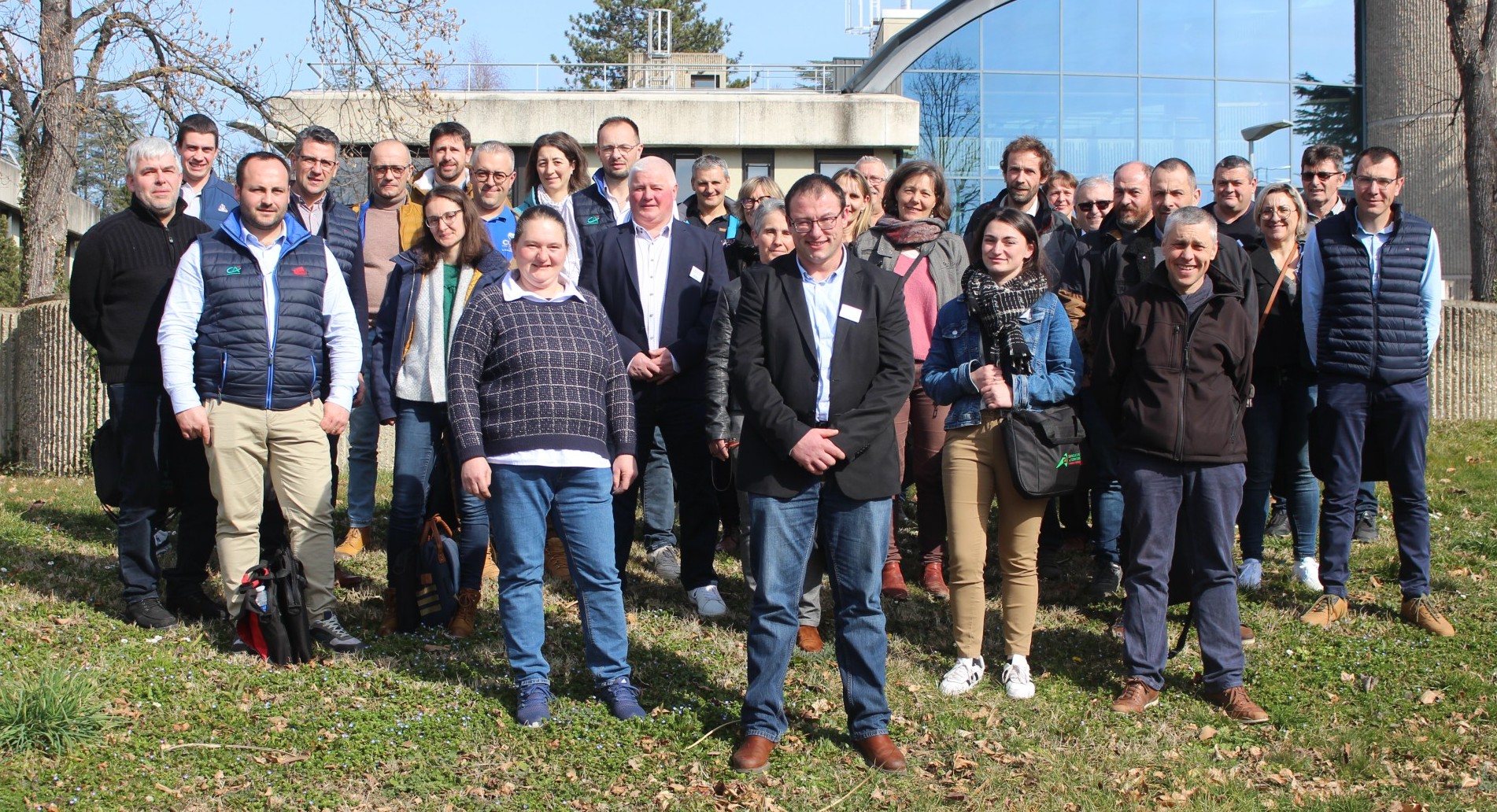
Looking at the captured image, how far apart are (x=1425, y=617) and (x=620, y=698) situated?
13.8 feet

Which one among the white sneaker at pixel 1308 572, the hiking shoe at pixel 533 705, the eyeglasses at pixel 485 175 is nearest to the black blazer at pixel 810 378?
the hiking shoe at pixel 533 705

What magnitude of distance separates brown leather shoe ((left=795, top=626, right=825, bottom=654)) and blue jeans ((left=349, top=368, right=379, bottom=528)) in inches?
116

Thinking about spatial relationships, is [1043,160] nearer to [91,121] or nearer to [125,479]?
[125,479]

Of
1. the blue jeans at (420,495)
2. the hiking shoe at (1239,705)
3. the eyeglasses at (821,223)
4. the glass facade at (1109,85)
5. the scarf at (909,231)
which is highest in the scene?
the glass facade at (1109,85)

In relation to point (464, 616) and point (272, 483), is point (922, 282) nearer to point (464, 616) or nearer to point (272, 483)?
point (464, 616)

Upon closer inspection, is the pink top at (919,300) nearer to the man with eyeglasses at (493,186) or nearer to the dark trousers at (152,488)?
the man with eyeglasses at (493,186)

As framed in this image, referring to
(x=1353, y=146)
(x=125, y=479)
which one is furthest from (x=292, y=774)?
(x=1353, y=146)

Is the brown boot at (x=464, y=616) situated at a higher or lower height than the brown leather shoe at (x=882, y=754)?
higher

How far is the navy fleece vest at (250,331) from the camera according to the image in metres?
5.49

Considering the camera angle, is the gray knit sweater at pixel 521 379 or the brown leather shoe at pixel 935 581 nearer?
the gray knit sweater at pixel 521 379

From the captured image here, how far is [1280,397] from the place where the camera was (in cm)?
688

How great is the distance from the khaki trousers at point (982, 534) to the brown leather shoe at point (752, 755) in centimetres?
131

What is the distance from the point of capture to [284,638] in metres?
5.48

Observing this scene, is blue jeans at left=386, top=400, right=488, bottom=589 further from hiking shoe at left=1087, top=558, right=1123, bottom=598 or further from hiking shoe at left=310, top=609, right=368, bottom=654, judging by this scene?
hiking shoe at left=1087, top=558, right=1123, bottom=598
